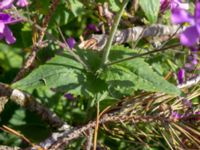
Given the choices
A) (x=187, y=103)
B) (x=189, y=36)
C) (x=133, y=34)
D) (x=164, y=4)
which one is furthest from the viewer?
(x=133, y=34)

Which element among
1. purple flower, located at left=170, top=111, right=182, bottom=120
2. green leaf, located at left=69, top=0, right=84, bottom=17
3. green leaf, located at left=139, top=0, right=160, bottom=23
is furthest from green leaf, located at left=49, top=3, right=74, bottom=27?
purple flower, located at left=170, top=111, right=182, bottom=120

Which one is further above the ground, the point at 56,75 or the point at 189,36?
the point at 189,36

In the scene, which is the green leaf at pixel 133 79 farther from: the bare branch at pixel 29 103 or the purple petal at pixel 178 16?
the purple petal at pixel 178 16

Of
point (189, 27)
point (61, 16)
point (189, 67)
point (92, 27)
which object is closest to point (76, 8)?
point (61, 16)

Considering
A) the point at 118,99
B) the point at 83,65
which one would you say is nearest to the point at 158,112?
the point at 118,99

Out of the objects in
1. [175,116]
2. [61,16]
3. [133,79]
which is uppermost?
[61,16]

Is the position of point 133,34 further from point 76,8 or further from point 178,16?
point 178,16

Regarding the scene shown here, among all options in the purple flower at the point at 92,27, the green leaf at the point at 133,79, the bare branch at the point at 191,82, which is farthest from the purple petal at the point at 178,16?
the purple flower at the point at 92,27
